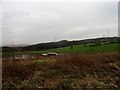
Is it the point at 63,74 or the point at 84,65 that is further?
the point at 84,65

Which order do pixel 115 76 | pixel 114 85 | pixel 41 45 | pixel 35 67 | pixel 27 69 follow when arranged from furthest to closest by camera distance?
pixel 41 45, pixel 35 67, pixel 27 69, pixel 115 76, pixel 114 85

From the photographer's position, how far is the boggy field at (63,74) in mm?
7871

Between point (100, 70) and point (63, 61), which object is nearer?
point (100, 70)

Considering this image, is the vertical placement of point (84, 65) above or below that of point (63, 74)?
above

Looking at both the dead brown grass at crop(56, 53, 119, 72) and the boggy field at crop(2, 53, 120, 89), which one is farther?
the dead brown grass at crop(56, 53, 119, 72)

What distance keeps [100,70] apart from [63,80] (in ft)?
8.37

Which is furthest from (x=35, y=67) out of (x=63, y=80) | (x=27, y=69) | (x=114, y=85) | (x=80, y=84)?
(x=114, y=85)

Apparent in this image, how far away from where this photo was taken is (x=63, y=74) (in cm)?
948

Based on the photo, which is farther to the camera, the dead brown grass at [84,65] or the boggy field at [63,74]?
the dead brown grass at [84,65]

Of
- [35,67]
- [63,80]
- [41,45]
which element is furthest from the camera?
[41,45]

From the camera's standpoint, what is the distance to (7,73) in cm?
950

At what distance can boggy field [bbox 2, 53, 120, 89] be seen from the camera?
7.87 meters

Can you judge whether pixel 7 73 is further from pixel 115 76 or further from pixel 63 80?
pixel 115 76

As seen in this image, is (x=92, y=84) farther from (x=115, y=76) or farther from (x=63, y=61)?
(x=63, y=61)
